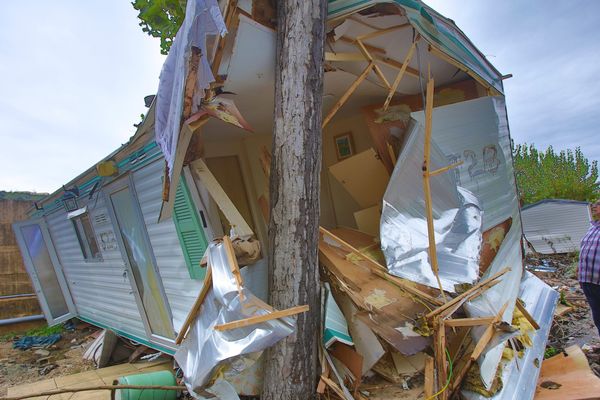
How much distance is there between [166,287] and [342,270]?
2.66 m

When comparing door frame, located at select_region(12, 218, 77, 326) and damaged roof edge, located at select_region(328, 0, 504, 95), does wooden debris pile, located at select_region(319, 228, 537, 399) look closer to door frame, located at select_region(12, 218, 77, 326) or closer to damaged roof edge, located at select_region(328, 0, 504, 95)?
damaged roof edge, located at select_region(328, 0, 504, 95)

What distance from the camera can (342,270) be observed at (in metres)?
3.22

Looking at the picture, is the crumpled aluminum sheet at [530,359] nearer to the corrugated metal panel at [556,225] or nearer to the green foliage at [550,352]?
the green foliage at [550,352]

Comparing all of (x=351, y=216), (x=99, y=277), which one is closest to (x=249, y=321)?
(x=351, y=216)

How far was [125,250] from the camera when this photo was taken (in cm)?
548

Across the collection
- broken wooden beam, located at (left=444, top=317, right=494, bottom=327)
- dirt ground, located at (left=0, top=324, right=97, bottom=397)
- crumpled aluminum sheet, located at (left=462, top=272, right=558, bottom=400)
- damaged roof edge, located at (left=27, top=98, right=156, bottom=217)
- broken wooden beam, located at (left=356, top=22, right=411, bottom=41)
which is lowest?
dirt ground, located at (left=0, top=324, right=97, bottom=397)

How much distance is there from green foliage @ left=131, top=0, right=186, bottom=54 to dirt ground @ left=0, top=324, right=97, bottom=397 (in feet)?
18.7

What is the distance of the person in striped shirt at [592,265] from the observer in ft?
12.0

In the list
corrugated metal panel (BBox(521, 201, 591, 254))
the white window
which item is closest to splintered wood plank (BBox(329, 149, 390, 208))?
the white window

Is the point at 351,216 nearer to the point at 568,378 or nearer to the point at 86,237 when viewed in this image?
the point at 568,378

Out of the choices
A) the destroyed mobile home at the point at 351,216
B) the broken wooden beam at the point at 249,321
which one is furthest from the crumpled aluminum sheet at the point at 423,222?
the broken wooden beam at the point at 249,321

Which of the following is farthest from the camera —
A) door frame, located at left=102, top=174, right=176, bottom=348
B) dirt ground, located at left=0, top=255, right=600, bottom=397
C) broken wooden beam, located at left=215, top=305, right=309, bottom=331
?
door frame, located at left=102, top=174, right=176, bottom=348

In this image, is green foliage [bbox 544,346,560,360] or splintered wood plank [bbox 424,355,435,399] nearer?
splintered wood plank [bbox 424,355,435,399]

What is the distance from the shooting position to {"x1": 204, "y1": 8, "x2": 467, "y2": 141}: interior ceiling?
2.78 metres
